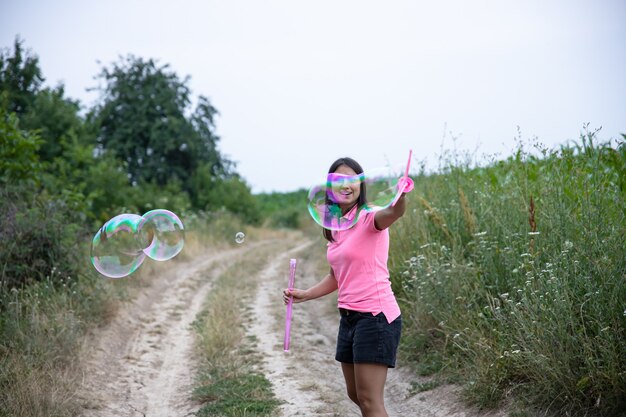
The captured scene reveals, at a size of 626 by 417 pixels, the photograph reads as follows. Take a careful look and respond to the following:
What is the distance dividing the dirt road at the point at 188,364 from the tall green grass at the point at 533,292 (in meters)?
0.43

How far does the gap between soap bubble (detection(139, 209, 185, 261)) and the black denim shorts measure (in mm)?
2732

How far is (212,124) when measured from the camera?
30281mm

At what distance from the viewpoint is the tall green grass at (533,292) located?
4.10m

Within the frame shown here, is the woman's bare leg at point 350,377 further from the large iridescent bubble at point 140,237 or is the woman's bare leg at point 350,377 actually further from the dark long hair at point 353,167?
the large iridescent bubble at point 140,237

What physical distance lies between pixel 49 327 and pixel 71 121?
14.1 metres

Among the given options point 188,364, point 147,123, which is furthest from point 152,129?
point 188,364

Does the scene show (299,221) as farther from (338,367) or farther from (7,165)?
(338,367)

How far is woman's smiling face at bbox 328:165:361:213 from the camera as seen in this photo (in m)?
3.84

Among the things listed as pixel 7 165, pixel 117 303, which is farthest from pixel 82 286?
pixel 7 165

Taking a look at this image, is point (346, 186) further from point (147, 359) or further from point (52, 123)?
point (52, 123)

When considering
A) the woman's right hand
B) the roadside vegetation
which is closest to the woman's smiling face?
the woman's right hand

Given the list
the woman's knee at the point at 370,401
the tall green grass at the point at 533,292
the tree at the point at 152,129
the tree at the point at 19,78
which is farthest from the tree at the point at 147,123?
the woman's knee at the point at 370,401

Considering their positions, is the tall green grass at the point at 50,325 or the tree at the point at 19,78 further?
the tree at the point at 19,78

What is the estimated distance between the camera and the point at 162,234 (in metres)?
5.95
